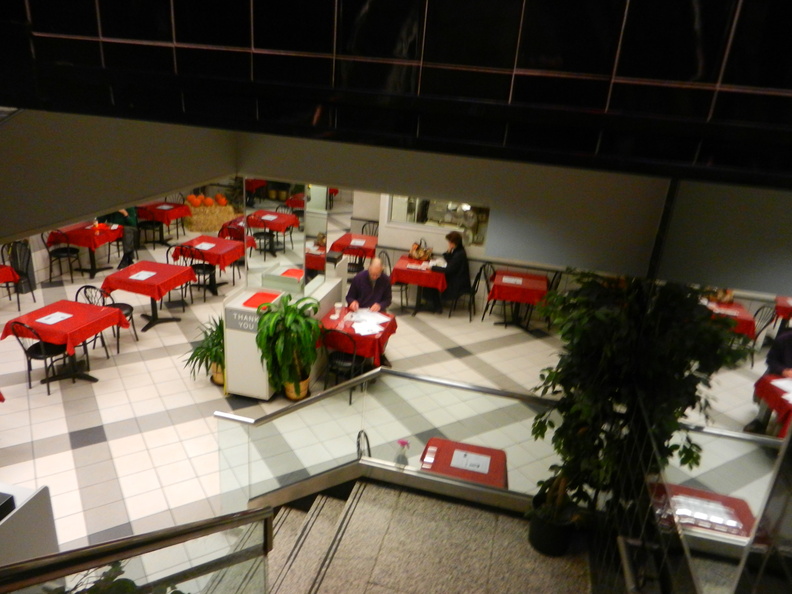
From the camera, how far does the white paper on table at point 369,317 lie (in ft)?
25.1

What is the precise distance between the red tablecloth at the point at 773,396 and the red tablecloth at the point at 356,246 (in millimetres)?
7781

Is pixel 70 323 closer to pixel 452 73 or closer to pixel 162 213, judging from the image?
pixel 162 213

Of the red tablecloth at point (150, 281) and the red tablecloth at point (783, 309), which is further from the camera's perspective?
the red tablecloth at point (150, 281)

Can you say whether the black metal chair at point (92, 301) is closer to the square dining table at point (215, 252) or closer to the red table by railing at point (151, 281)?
the red table by railing at point (151, 281)

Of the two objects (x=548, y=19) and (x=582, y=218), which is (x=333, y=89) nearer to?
(x=548, y=19)

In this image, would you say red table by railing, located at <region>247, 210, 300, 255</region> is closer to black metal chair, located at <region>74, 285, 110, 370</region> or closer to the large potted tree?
black metal chair, located at <region>74, 285, 110, 370</region>

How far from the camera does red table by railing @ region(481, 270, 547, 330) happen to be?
31.2ft

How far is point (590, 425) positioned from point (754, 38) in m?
3.29

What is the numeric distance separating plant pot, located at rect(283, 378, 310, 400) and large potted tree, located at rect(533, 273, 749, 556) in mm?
3502

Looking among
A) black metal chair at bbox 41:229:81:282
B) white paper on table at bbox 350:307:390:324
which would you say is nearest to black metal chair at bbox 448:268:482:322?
white paper on table at bbox 350:307:390:324

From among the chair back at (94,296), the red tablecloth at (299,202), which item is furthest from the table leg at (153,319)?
the red tablecloth at (299,202)

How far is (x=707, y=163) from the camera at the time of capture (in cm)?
152

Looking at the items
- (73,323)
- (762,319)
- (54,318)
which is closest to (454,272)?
(73,323)

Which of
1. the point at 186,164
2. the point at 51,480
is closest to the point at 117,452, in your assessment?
the point at 51,480
